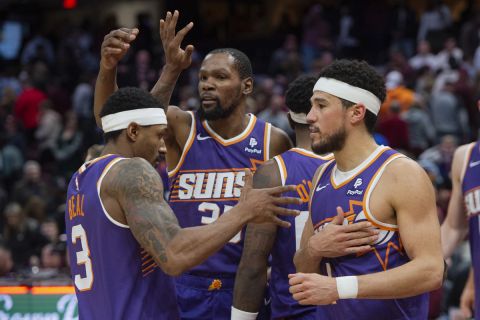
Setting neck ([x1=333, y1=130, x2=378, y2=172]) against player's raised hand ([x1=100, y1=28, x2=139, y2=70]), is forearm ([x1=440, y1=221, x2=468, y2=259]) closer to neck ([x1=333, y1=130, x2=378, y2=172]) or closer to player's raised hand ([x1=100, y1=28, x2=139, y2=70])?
neck ([x1=333, y1=130, x2=378, y2=172])


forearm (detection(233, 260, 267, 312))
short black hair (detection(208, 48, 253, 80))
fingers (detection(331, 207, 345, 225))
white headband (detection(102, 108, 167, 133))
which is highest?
short black hair (detection(208, 48, 253, 80))

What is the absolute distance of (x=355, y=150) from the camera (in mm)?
4844

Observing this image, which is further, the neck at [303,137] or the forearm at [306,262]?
the neck at [303,137]

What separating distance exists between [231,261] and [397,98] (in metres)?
8.87

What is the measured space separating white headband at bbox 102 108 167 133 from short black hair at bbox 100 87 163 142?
0.02 metres

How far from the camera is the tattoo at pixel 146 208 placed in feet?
14.8

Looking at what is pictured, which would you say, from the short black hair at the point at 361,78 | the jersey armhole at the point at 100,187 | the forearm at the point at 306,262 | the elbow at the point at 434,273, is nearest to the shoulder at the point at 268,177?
the forearm at the point at 306,262

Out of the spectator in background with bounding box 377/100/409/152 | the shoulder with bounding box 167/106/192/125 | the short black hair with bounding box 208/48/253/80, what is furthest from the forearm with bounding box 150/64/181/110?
the spectator in background with bounding box 377/100/409/152

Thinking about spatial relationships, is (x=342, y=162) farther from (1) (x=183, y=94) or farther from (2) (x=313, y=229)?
(1) (x=183, y=94)

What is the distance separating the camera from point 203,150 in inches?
245

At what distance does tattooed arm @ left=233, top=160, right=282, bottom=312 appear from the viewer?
552cm

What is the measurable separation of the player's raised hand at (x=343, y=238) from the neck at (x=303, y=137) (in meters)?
1.23

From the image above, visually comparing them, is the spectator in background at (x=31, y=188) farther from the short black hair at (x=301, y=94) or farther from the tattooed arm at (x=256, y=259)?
the tattooed arm at (x=256, y=259)

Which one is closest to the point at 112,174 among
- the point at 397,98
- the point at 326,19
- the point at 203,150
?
the point at 203,150
